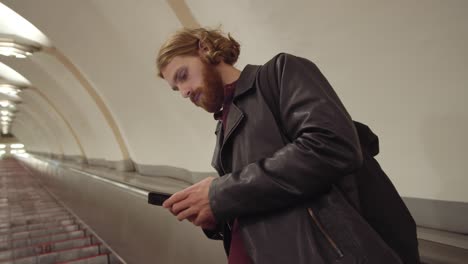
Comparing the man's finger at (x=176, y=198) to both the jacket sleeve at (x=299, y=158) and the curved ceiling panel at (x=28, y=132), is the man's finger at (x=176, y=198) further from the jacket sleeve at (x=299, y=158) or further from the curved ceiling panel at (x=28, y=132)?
the curved ceiling panel at (x=28, y=132)

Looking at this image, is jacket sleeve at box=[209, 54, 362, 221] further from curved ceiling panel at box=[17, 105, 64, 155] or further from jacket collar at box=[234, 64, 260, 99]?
curved ceiling panel at box=[17, 105, 64, 155]

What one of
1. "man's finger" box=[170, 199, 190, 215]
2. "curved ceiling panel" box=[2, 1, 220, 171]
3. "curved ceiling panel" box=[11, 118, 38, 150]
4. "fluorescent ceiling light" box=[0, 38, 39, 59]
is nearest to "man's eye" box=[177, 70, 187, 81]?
"man's finger" box=[170, 199, 190, 215]

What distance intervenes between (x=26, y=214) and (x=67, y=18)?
4506mm

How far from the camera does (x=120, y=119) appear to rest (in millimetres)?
5180

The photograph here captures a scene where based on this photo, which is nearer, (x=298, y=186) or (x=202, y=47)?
(x=298, y=186)

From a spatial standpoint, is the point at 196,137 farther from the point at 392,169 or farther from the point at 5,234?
the point at 5,234

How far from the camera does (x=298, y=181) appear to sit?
0.70 m

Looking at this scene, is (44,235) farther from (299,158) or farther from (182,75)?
(299,158)

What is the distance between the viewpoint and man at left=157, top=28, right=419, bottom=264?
2.23 feet

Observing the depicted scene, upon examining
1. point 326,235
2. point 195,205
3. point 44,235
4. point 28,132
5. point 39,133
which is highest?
point 28,132

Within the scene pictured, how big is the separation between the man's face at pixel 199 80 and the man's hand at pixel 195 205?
0.31m

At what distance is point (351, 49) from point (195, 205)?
52.3 inches

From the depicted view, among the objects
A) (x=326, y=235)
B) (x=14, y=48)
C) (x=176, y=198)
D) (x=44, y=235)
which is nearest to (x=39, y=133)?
(x=14, y=48)

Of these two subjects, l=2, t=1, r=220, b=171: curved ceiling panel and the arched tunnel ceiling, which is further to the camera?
l=2, t=1, r=220, b=171: curved ceiling panel
